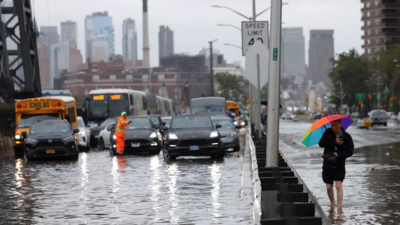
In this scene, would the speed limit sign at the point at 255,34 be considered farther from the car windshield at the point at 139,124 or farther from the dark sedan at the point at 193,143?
the car windshield at the point at 139,124

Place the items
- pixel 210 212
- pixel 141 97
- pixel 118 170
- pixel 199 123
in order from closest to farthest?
pixel 210 212 → pixel 118 170 → pixel 199 123 → pixel 141 97

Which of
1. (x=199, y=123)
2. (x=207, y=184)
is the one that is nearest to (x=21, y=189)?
(x=207, y=184)

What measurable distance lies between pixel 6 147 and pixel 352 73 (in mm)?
104012

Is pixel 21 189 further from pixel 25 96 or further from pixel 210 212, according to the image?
pixel 25 96

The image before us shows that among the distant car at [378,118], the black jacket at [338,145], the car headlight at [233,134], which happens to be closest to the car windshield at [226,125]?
the car headlight at [233,134]

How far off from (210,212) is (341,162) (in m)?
2.09

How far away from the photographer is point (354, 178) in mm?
17484

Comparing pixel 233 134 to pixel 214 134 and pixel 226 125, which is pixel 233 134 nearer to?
pixel 226 125

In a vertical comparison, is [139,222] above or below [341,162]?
below

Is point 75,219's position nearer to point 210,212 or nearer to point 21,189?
point 210,212

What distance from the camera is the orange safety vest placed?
92.0 feet

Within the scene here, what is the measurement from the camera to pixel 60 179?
19000mm

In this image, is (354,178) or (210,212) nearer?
(210,212)

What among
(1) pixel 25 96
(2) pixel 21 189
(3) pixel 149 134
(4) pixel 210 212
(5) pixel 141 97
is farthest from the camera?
(5) pixel 141 97
